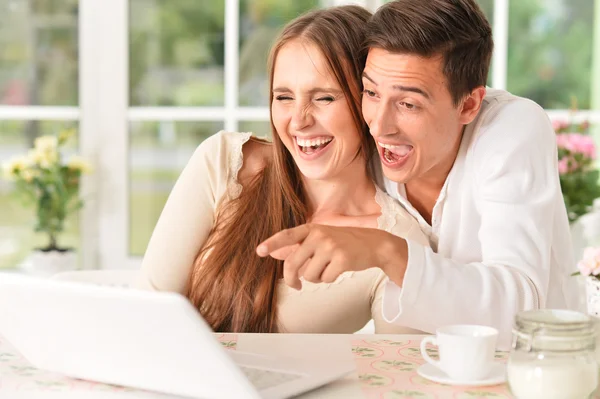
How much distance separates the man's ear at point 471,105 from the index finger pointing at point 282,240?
23.7 inches

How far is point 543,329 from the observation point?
1.05m

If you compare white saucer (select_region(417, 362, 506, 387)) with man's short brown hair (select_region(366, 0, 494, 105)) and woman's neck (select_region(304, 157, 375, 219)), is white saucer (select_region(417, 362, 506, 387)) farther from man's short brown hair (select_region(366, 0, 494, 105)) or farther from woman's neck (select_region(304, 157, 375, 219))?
woman's neck (select_region(304, 157, 375, 219))

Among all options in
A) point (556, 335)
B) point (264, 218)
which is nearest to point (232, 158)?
point (264, 218)

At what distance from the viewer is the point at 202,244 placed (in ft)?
6.37

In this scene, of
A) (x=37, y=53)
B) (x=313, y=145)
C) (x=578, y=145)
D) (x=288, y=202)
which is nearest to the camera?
(x=313, y=145)

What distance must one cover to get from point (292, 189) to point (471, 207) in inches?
16.2

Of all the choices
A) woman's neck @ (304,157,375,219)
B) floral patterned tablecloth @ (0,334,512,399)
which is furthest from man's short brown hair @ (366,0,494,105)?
floral patterned tablecloth @ (0,334,512,399)

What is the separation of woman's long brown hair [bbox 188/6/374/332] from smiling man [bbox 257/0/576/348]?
0.10 metres

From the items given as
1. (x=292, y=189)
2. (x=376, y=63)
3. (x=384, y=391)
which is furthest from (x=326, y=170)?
(x=384, y=391)

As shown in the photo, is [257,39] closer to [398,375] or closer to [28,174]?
[28,174]

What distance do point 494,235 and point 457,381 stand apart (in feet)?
1.67

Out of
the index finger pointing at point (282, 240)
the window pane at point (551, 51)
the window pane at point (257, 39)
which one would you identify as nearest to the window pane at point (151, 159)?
the window pane at point (257, 39)

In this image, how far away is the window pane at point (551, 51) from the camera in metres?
3.50

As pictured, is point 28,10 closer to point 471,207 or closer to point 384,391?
point 471,207
